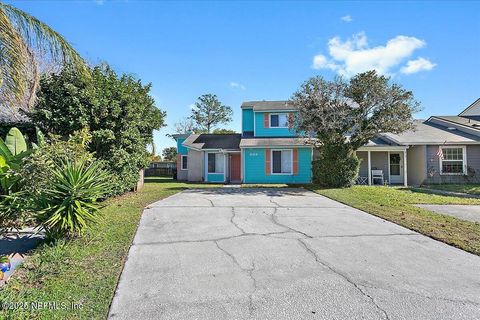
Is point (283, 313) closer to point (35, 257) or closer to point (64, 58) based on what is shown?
point (35, 257)

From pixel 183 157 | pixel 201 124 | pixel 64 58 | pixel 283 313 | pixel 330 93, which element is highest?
pixel 201 124

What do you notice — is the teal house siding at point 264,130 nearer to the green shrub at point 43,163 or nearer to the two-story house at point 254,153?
the two-story house at point 254,153

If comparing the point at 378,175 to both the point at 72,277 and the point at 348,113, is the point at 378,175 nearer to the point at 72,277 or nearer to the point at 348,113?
the point at 348,113

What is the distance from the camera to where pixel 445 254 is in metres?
4.96

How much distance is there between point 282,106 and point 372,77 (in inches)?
292

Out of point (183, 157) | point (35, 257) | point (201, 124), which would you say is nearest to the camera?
point (35, 257)

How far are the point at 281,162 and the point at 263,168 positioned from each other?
1320 mm

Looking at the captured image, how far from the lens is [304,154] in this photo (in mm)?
19000

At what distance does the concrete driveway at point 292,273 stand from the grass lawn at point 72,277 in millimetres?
202

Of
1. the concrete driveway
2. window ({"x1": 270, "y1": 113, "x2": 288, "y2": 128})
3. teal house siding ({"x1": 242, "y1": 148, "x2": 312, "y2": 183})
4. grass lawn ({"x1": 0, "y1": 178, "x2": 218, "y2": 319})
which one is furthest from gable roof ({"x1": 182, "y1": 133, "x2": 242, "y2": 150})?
grass lawn ({"x1": 0, "y1": 178, "x2": 218, "y2": 319})

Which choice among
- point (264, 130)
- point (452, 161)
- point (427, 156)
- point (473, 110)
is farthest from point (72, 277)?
point (473, 110)

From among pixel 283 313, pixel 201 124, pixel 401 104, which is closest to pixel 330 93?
pixel 401 104

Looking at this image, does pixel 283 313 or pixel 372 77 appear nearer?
pixel 283 313

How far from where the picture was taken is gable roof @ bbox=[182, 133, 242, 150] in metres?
21.0
